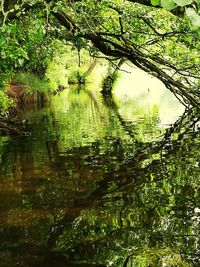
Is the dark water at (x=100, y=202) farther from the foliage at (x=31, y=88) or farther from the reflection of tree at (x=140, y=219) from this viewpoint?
the foliage at (x=31, y=88)

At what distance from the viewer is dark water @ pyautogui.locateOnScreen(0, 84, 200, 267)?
19.9ft

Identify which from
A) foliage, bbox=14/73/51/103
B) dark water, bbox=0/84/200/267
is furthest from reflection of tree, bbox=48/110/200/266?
foliage, bbox=14/73/51/103

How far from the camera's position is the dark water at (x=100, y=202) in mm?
6070

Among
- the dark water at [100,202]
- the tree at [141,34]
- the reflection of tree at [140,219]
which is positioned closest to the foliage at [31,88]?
the dark water at [100,202]

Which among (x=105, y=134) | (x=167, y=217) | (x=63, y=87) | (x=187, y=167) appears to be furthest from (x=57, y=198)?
(x=63, y=87)

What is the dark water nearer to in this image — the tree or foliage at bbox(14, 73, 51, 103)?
the tree

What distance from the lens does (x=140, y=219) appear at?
23.9 feet

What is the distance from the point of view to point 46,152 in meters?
13.4

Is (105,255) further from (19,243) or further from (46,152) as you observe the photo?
(46,152)

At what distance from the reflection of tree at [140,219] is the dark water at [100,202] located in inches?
0.6

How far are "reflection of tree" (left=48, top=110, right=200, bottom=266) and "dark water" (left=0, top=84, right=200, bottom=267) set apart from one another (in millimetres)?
15

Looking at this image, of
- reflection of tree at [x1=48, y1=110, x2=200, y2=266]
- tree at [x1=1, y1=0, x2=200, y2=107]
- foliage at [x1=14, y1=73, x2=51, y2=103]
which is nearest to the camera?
reflection of tree at [x1=48, y1=110, x2=200, y2=266]

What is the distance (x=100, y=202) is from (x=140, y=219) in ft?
3.90

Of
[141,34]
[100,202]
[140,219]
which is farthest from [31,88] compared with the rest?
[140,219]
